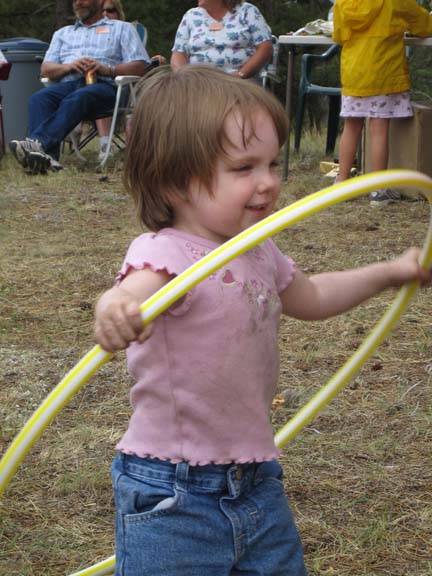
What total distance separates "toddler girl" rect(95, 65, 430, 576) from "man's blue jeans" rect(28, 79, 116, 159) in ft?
21.5

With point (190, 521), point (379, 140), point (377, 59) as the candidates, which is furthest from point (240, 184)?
point (379, 140)

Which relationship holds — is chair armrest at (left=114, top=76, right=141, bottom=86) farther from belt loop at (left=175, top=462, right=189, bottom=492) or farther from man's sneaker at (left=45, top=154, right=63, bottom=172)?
belt loop at (left=175, top=462, right=189, bottom=492)

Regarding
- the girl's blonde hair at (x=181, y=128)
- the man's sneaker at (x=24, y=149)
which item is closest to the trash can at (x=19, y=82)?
the man's sneaker at (x=24, y=149)

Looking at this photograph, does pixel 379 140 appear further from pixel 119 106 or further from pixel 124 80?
pixel 119 106

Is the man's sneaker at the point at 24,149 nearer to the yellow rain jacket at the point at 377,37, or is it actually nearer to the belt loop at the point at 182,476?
Answer: the yellow rain jacket at the point at 377,37

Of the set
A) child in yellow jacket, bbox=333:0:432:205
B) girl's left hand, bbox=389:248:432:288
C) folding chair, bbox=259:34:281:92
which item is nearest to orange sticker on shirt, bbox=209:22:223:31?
folding chair, bbox=259:34:281:92

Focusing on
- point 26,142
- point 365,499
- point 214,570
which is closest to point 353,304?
point 214,570

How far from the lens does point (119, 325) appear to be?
145 cm

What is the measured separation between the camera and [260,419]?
1724 mm

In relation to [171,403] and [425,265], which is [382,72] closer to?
[425,265]

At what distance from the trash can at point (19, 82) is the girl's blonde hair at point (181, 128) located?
30.0ft

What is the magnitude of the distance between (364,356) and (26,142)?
6033mm

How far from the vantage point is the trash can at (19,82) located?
10.5m

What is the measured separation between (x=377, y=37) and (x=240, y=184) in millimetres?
4372
